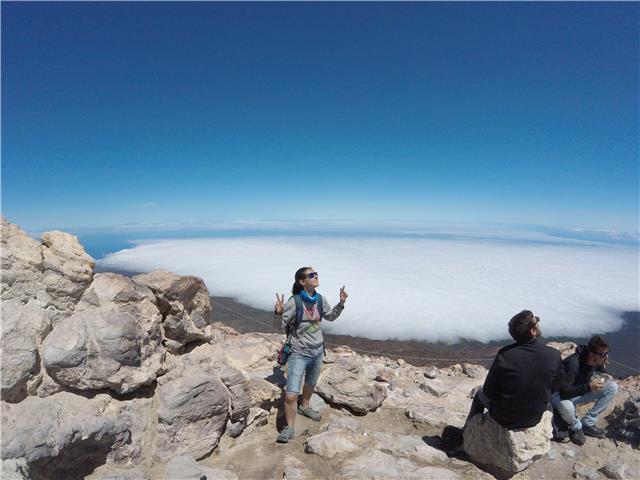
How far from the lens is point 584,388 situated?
4.86 meters

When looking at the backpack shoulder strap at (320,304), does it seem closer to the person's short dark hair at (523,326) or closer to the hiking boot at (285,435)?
the hiking boot at (285,435)

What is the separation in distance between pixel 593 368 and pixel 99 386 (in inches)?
269

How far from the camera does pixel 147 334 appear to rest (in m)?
4.02

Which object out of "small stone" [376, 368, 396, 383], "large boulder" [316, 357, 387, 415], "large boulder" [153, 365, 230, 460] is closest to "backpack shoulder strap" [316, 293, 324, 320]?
"large boulder" [153, 365, 230, 460]

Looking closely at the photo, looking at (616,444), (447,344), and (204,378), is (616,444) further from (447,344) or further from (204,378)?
(447,344)

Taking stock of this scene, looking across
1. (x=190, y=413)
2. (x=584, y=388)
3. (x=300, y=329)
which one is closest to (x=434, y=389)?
(x=584, y=388)

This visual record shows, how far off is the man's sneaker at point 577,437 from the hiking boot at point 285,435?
14.9ft

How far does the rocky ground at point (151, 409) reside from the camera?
2.94m

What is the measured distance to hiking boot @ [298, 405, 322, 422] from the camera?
4.76 meters

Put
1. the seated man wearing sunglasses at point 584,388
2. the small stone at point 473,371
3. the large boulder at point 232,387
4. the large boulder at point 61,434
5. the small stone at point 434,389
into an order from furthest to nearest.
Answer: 1. the small stone at point 473,371
2. the small stone at point 434,389
3. the seated man wearing sunglasses at point 584,388
4. the large boulder at point 232,387
5. the large boulder at point 61,434

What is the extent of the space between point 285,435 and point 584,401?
5.18 meters

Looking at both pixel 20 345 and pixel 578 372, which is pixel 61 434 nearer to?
pixel 20 345

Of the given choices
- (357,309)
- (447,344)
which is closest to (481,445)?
(447,344)

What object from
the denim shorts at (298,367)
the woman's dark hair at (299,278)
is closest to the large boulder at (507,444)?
the denim shorts at (298,367)
